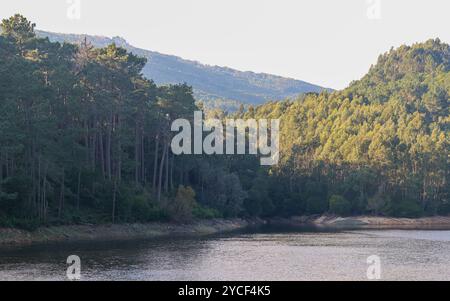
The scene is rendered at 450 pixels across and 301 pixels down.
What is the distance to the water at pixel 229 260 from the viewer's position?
195 feet

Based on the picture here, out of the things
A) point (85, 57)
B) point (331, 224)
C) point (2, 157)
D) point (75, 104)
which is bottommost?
point (331, 224)

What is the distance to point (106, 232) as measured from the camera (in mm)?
96688

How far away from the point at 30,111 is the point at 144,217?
979 inches

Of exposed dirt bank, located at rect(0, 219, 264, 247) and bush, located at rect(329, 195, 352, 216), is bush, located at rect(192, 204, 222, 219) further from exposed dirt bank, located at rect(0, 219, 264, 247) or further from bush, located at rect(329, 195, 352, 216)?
bush, located at rect(329, 195, 352, 216)

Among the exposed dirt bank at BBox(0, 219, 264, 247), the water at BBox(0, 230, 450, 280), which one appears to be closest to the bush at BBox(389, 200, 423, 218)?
the exposed dirt bank at BBox(0, 219, 264, 247)

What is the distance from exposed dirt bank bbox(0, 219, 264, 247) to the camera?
82188 millimetres

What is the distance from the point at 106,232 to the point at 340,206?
8349 centimetres

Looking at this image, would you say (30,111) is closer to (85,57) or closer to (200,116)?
(85,57)

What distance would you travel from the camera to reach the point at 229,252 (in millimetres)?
79938

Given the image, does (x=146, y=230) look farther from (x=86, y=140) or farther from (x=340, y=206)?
(x=340, y=206)

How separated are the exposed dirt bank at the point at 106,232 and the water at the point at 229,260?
3.99m

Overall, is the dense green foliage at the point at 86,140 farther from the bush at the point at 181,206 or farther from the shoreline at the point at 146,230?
the shoreline at the point at 146,230

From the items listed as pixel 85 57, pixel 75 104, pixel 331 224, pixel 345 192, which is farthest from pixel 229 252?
pixel 345 192

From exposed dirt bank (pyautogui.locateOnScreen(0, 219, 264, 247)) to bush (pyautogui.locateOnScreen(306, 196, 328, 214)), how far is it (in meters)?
50.4
